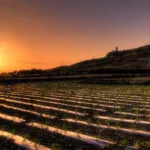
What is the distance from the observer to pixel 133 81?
28.8 m

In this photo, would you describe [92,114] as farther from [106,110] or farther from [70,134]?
[70,134]

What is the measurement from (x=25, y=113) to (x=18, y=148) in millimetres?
4385

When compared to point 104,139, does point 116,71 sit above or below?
above

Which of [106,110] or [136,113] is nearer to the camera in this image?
[136,113]

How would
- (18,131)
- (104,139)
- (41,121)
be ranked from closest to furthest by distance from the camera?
1. (104,139)
2. (18,131)
3. (41,121)

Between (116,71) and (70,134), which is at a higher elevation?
(116,71)

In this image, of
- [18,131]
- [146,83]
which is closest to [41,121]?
[18,131]

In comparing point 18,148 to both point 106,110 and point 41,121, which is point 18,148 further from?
point 106,110

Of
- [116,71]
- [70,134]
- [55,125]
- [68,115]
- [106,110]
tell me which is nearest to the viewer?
[70,134]

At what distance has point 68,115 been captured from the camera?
373 inches

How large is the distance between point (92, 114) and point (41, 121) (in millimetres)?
1902

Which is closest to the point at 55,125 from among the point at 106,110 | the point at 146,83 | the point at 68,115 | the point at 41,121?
the point at 41,121

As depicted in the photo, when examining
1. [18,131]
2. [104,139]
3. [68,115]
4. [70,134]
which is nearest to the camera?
[104,139]

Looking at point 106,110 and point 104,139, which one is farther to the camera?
point 106,110
